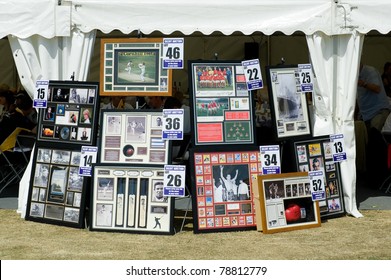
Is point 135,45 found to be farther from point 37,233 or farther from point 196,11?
point 37,233

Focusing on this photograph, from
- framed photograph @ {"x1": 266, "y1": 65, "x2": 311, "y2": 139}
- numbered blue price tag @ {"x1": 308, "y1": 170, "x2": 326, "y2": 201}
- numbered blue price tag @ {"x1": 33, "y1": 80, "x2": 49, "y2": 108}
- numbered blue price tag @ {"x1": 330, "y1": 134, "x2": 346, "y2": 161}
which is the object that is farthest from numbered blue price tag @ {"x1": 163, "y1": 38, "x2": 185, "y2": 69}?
numbered blue price tag @ {"x1": 330, "y1": 134, "x2": 346, "y2": 161}

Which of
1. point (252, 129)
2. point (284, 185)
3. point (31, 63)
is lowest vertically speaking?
point (284, 185)

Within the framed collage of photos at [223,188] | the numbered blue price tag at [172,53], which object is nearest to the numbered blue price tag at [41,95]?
the numbered blue price tag at [172,53]

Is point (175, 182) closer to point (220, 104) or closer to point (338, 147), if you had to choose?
point (220, 104)

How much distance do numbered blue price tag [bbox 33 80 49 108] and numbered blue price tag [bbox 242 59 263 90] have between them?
1843 millimetres

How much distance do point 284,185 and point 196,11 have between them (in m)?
1.81

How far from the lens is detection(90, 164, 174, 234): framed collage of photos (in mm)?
7168

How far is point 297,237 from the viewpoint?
712 cm

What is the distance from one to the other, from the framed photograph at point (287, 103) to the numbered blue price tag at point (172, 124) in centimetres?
99

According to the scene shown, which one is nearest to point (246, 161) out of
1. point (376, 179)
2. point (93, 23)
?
point (93, 23)

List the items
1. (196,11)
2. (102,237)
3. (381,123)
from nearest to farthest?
(102,237) < (196,11) < (381,123)

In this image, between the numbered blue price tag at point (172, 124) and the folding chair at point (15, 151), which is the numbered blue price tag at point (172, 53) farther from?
the folding chair at point (15, 151)

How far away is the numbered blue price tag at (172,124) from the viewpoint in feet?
23.5

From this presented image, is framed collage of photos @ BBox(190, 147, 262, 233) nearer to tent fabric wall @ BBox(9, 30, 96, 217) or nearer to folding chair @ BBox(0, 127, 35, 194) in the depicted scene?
tent fabric wall @ BBox(9, 30, 96, 217)
